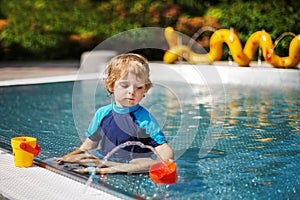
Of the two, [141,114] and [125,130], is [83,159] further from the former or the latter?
[141,114]

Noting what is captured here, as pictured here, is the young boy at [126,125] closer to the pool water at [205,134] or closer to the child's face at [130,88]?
the child's face at [130,88]

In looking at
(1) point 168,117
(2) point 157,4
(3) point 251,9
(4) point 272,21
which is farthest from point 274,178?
(2) point 157,4

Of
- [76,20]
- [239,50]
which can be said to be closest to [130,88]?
[239,50]

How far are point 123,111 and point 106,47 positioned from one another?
45.0ft

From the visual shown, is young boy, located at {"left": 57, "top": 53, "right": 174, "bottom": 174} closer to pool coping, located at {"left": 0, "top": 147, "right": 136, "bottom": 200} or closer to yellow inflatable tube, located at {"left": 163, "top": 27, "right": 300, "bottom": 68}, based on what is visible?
pool coping, located at {"left": 0, "top": 147, "right": 136, "bottom": 200}

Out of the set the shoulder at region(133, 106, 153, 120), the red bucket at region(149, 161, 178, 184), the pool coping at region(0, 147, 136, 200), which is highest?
the shoulder at region(133, 106, 153, 120)

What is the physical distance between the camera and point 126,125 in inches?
166

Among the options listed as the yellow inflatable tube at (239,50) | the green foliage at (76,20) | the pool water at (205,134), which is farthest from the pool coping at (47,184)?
the green foliage at (76,20)

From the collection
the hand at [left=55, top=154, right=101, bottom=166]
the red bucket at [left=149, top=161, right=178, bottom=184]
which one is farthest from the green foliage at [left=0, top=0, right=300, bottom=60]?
the red bucket at [left=149, top=161, right=178, bottom=184]

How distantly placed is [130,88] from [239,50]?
8991 millimetres

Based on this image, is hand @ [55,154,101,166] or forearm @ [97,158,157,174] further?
hand @ [55,154,101,166]

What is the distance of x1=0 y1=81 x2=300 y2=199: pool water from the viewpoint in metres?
3.82

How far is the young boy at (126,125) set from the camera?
4031mm

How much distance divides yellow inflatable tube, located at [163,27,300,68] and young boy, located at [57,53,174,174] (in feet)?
26.9
